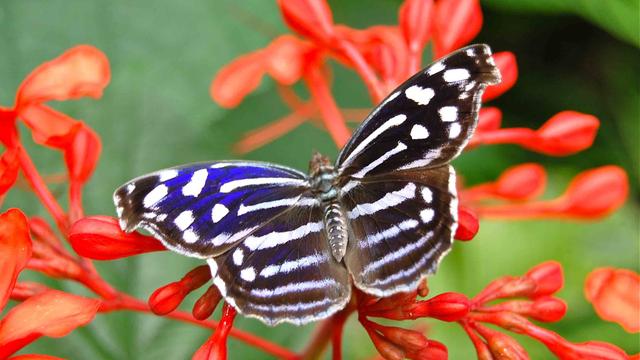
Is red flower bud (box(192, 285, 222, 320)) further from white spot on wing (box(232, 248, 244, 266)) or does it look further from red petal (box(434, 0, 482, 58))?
red petal (box(434, 0, 482, 58))

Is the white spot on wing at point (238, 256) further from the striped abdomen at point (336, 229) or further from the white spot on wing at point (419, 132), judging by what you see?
the white spot on wing at point (419, 132)

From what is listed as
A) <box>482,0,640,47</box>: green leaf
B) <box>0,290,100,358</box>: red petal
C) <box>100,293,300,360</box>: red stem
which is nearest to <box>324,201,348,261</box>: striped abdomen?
<box>100,293,300,360</box>: red stem

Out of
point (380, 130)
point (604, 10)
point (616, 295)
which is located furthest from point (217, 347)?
point (604, 10)

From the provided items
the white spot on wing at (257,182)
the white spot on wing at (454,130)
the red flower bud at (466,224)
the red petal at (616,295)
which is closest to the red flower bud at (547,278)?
the red petal at (616,295)

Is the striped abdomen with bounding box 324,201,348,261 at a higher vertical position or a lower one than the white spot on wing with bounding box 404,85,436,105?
lower

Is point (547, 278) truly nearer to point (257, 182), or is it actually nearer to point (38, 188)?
point (257, 182)

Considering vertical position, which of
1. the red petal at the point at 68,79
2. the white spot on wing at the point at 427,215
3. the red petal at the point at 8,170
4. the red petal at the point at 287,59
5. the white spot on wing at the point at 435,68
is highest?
the red petal at the point at 68,79

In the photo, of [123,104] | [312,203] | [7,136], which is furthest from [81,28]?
[312,203]
